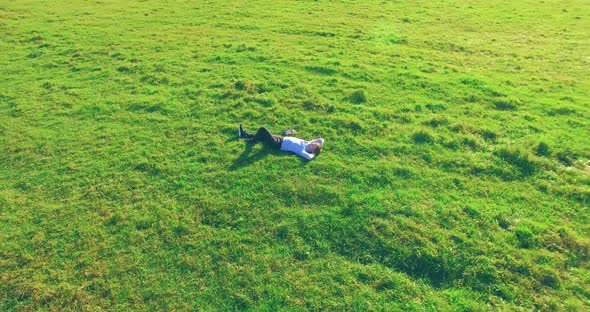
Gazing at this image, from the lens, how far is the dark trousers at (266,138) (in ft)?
39.0

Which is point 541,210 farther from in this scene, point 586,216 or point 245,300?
point 245,300

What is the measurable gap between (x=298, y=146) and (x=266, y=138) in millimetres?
1167

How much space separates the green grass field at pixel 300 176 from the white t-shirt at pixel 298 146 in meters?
0.28

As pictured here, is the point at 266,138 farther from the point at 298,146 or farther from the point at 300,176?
the point at 300,176

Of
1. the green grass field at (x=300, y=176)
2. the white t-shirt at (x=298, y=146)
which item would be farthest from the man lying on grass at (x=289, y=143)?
the green grass field at (x=300, y=176)

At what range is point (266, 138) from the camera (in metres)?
12.1

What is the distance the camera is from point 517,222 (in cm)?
916

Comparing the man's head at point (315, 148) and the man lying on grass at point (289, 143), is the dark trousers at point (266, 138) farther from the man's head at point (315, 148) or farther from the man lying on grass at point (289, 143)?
the man's head at point (315, 148)

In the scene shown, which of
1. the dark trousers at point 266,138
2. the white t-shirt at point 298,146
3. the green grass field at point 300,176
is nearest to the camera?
the green grass field at point 300,176

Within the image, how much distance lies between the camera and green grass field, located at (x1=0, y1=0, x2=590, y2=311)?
7.97 meters

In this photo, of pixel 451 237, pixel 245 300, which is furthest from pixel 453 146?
pixel 245 300

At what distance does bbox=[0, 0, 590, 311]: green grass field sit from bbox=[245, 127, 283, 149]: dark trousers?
14.5 inches

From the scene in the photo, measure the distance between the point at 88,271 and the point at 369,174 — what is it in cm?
745

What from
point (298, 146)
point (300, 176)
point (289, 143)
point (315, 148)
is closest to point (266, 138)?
point (289, 143)
